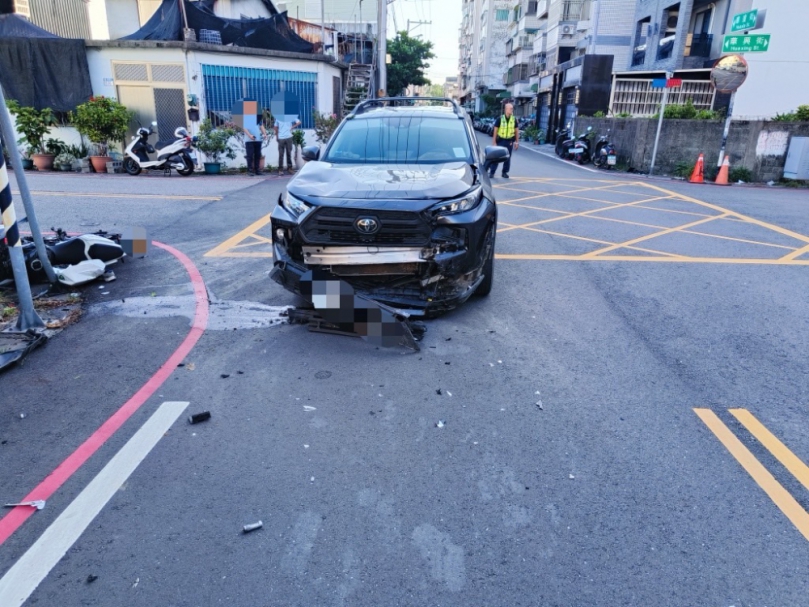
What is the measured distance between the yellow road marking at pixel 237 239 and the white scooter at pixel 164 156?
6.93 m

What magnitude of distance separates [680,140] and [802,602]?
1800cm

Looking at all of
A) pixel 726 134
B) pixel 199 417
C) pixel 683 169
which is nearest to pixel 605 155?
pixel 683 169

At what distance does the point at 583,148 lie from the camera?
2117 centimetres

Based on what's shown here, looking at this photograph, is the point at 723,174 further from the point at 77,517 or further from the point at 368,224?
the point at 77,517

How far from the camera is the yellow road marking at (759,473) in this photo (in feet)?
9.34

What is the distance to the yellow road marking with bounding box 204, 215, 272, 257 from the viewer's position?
756 cm

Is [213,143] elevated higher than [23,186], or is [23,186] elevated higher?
[23,186]

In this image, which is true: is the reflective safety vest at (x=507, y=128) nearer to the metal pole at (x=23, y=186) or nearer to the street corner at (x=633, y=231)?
the street corner at (x=633, y=231)

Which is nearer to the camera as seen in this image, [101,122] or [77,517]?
[77,517]

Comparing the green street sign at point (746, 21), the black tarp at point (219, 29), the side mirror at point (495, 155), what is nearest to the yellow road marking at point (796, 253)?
the side mirror at point (495, 155)

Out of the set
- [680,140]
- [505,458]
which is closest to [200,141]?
[680,140]

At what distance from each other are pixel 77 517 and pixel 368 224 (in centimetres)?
283

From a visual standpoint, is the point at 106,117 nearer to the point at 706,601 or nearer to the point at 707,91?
the point at 706,601

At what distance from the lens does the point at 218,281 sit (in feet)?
21.0
